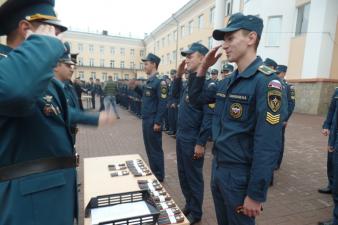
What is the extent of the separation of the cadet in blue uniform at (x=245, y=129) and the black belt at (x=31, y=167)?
1194 mm

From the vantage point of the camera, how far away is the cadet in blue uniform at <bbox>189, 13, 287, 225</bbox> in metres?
1.67

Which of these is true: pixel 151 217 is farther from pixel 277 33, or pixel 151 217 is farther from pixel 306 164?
pixel 277 33

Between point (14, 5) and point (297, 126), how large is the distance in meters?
11.0

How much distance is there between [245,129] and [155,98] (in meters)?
2.88

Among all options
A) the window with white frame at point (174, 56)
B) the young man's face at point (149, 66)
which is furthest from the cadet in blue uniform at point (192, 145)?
the window with white frame at point (174, 56)

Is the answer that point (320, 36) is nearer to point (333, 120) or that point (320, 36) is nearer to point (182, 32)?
point (333, 120)

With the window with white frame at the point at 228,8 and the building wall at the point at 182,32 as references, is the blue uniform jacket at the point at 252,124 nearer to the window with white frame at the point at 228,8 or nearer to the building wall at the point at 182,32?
the window with white frame at the point at 228,8

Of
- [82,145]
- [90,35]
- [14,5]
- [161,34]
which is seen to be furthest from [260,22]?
[90,35]

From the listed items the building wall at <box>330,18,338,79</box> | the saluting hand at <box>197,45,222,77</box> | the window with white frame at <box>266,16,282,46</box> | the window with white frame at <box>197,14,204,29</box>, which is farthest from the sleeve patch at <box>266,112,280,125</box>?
the window with white frame at <box>197,14,204,29</box>

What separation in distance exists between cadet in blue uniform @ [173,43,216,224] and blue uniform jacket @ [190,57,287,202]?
940mm

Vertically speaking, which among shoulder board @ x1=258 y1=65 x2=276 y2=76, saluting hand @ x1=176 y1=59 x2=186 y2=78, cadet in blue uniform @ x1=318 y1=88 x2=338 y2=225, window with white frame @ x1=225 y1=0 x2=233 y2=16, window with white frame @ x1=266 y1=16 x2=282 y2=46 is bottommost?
cadet in blue uniform @ x1=318 y1=88 x2=338 y2=225

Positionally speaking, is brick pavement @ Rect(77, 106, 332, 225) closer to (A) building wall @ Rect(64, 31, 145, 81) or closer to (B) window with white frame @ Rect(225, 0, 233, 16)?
(B) window with white frame @ Rect(225, 0, 233, 16)

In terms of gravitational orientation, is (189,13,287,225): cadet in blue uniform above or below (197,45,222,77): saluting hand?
below

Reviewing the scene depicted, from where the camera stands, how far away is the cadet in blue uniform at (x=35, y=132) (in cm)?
93
